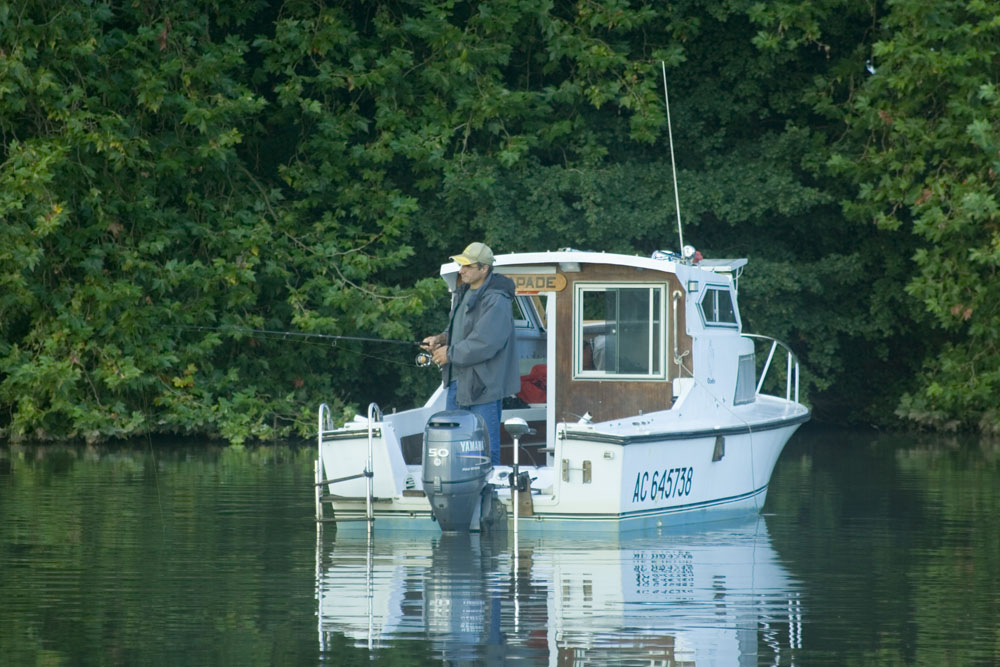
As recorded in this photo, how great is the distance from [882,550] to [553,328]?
134 inches

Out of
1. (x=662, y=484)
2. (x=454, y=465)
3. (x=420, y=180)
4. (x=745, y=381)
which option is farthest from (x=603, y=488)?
(x=420, y=180)

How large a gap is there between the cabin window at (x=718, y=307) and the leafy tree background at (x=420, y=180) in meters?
7.93

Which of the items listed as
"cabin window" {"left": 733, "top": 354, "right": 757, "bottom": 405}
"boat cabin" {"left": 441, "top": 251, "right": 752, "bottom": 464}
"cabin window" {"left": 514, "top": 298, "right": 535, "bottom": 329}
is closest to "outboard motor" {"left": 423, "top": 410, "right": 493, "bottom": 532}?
"boat cabin" {"left": 441, "top": 251, "right": 752, "bottom": 464}

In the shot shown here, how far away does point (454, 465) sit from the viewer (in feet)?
40.3

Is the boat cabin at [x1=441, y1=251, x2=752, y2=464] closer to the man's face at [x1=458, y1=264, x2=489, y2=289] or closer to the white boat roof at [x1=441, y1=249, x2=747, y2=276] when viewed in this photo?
the white boat roof at [x1=441, y1=249, x2=747, y2=276]

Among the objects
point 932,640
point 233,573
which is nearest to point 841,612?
point 932,640

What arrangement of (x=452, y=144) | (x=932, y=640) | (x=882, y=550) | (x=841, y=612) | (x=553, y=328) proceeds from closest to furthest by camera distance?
(x=932, y=640) → (x=841, y=612) → (x=882, y=550) → (x=553, y=328) → (x=452, y=144)

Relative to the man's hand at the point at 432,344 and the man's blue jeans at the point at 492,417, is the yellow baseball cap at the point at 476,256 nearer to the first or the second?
the man's hand at the point at 432,344

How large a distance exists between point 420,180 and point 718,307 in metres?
10.2

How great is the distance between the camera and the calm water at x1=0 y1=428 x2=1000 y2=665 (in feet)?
29.5

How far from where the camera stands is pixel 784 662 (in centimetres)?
872

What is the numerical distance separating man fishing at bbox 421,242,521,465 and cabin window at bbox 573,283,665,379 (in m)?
1.46

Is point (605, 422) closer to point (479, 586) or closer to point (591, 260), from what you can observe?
point (591, 260)

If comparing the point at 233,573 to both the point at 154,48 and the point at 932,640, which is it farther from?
the point at 154,48
